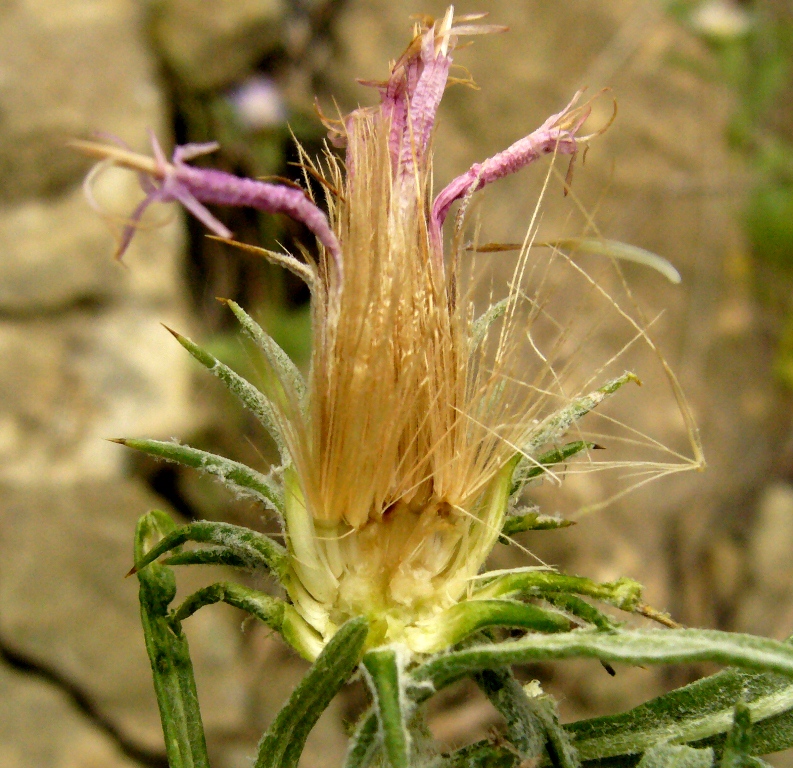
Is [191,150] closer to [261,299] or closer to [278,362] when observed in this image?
[278,362]

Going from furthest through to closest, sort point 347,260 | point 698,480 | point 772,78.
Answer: point 772,78 → point 698,480 → point 347,260

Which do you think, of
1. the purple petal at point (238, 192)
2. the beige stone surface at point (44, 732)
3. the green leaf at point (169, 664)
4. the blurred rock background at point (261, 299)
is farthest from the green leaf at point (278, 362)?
the beige stone surface at point (44, 732)

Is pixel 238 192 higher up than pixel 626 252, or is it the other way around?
pixel 238 192

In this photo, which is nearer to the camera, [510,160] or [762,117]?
[510,160]

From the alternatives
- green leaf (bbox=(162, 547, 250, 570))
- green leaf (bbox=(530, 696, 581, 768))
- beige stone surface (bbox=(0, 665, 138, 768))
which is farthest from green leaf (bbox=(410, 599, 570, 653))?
beige stone surface (bbox=(0, 665, 138, 768))

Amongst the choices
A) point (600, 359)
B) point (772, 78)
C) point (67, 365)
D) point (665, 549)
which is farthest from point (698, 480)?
point (67, 365)

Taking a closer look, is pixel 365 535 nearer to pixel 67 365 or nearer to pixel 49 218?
pixel 67 365

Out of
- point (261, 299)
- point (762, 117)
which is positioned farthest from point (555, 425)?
point (762, 117)

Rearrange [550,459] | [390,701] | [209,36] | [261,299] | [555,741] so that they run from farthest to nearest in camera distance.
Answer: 1. [209,36]
2. [261,299]
3. [550,459]
4. [555,741]
5. [390,701]
